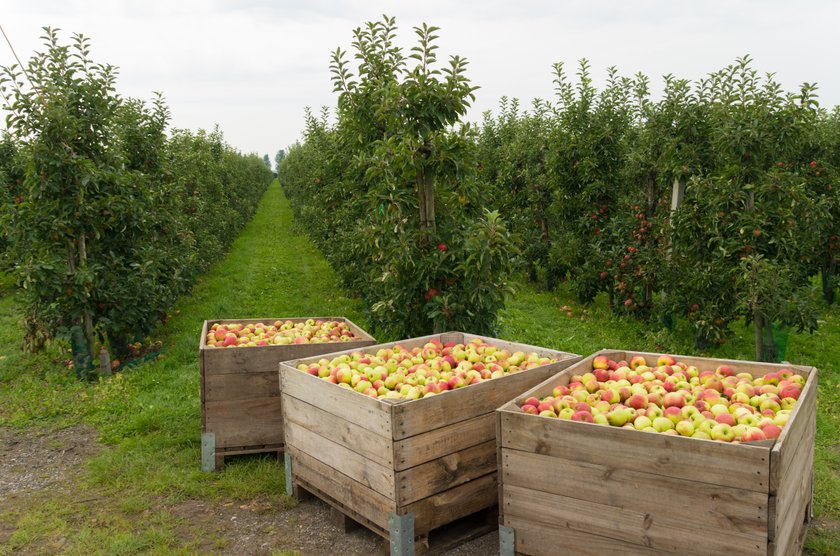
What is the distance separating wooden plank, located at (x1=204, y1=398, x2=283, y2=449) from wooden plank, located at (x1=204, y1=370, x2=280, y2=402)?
5cm

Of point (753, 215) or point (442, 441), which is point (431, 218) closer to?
point (442, 441)

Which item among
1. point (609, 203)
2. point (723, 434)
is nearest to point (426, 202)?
point (723, 434)

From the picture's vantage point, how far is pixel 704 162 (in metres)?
9.99

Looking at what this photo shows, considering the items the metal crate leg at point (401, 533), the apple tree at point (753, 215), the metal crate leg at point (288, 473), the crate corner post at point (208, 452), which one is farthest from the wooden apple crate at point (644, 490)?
the apple tree at point (753, 215)

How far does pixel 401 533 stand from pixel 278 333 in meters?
2.82

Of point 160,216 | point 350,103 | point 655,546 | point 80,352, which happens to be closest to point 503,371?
point 655,546

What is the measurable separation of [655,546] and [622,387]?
109 cm

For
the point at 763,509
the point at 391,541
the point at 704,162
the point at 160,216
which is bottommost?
the point at 391,541

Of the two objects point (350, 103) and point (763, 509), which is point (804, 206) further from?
point (763, 509)

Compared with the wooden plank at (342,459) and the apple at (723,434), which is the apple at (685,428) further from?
the wooden plank at (342,459)

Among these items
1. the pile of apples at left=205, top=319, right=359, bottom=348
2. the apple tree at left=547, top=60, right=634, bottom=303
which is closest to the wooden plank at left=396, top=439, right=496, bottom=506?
the pile of apples at left=205, top=319, right=359, bottom=348

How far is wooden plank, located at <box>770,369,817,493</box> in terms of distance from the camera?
2.99m

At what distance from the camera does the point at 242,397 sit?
5637 millimetres

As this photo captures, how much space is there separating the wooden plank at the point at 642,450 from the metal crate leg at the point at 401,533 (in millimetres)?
803
